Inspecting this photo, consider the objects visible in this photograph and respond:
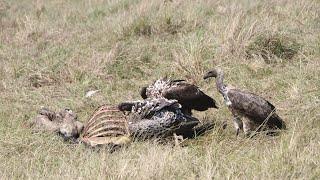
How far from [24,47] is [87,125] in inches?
154

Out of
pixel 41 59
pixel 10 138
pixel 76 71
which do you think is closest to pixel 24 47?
pixel 41 59

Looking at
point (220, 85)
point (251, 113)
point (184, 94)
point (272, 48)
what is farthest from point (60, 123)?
point (272, 48)

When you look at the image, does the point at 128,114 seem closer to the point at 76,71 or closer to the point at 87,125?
the point at 87,125

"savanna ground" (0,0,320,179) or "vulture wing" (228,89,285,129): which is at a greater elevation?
"vulture wing" (228,89,285,129)

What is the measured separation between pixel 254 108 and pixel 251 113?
0.18 ft

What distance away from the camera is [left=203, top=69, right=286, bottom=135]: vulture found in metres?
4.42

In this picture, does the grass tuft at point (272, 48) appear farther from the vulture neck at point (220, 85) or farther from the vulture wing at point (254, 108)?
the vulture wing at point (254, 108)

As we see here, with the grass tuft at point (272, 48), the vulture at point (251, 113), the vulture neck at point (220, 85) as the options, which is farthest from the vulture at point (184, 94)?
the grass tuft at point (272, 48)

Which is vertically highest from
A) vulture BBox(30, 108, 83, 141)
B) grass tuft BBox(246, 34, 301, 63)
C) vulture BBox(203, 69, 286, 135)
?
vulture BBox(203, 69, 286, 135)

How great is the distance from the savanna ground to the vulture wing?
143mm

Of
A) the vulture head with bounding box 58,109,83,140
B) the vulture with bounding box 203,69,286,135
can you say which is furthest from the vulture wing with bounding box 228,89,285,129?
the vulture head with bounding box 58,109,83,140

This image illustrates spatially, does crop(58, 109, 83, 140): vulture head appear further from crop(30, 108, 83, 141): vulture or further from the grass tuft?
the grass tuft

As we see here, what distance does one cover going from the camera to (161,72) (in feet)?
22.2

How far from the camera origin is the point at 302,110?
489cm
